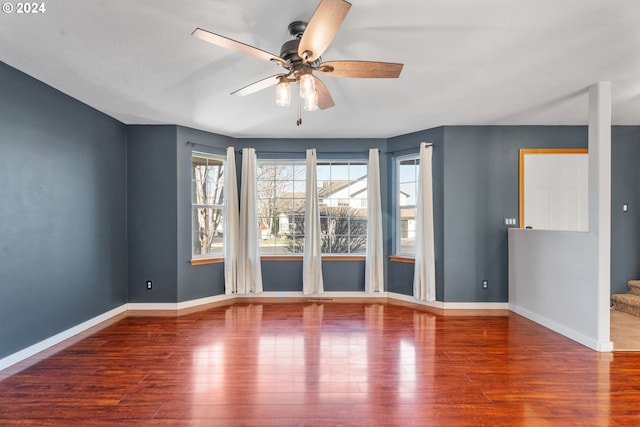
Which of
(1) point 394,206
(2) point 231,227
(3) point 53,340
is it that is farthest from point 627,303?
(3) point 53,340

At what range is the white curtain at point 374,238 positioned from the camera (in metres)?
4.99

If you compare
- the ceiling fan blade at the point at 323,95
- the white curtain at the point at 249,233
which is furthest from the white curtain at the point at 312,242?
the ceiling fan blade at the point at 323,95

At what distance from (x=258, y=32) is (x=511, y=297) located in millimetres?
4444

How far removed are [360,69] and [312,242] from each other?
3.25 metres

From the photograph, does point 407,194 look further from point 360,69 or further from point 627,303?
point 360,69

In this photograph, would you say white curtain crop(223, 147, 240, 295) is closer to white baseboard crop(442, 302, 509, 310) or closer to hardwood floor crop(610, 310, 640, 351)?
white baseboard crop(442, 302, 509, 310)

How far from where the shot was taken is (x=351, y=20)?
206cm

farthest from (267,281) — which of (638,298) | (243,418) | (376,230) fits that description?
(638,298)

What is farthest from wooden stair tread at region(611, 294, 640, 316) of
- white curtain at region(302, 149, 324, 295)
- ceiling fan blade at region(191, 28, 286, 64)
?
ceiling fan blade at region(191, 28, 286, 64)

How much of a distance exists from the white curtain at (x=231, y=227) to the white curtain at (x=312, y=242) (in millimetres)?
1035

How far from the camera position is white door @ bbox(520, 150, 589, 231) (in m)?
4.46

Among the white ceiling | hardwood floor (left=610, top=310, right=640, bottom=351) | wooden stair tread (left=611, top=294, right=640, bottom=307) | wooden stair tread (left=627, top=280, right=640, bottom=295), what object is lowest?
hardwood floor (left=610, top=310, right=640, bottom=351)

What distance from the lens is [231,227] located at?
4.91 meters

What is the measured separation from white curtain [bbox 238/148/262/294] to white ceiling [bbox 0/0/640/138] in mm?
1124
